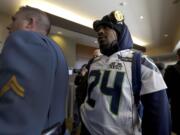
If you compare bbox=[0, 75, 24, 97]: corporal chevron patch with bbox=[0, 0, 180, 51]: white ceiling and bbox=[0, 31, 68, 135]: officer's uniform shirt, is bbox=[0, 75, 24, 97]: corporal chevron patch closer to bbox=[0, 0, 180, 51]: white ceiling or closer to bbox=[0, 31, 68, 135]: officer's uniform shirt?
bbox=[0, 31, 68, 135]: officer's uniform shirt

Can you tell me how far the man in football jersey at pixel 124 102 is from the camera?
1006mm

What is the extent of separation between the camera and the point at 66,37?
5797mm

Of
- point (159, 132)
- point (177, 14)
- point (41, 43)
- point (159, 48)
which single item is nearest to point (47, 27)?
point (41, 43)

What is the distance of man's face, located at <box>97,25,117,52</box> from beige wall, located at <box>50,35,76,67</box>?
14.6 feet

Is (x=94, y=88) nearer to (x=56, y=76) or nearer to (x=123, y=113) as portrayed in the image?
(x=123, y=113)

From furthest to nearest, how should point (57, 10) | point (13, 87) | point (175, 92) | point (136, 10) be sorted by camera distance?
point (136, 10)
point (57, 10)
point (175, 92)
point (13, 87)

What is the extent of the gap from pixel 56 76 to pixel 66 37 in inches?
202

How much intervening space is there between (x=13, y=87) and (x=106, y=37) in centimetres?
75

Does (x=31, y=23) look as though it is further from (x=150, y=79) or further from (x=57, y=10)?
(x=57, y=10)

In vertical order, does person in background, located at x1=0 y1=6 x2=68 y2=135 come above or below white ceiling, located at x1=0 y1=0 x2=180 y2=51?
below

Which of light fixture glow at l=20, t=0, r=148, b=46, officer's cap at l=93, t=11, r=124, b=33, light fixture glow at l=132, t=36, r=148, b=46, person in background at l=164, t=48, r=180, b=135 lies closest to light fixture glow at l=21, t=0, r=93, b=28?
light fixture glow at l=20, t=0, r=148, b=46

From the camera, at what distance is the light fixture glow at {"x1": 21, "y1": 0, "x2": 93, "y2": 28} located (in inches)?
158

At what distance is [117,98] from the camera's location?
103 cm

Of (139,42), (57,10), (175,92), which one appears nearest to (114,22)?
(175,92)
